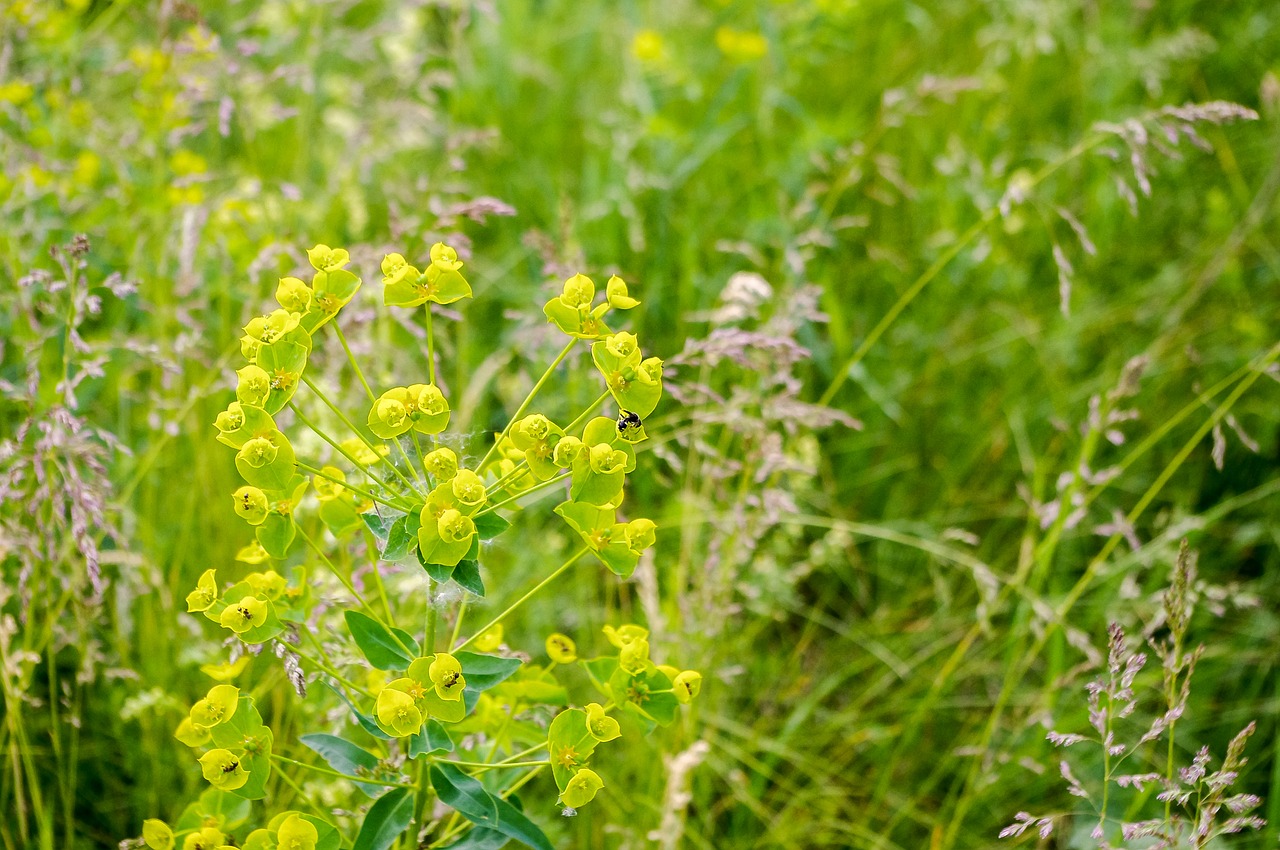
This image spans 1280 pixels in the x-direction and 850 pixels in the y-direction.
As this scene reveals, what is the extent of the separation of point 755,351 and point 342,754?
1171mm

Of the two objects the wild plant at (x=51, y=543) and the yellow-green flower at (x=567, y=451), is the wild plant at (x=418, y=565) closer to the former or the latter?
the yellow-green flower at (x=567, y=451)

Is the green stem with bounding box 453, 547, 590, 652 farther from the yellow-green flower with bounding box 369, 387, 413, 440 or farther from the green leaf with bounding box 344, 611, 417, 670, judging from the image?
the yellow-green flower with bounding box 369, 387, 413, 440

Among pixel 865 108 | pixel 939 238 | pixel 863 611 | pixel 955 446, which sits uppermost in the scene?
pixel 865 108

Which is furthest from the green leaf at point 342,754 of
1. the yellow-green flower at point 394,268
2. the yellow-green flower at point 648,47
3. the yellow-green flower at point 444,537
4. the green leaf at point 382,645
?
the yellow-green flower at point 648,47

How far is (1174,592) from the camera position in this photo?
1229mm

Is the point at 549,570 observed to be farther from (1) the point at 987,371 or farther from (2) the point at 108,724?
(1) the point at 987,371

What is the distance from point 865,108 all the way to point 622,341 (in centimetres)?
256

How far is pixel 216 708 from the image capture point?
996mm

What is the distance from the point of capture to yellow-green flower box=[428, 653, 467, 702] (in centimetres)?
97

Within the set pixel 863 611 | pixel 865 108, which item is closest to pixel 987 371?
pixel 863 611

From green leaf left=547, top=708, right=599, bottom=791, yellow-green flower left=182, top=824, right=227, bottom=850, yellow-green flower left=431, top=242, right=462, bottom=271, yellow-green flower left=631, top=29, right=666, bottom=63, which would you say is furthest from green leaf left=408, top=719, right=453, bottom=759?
yellow-green flower left=631, top=29, right=666, bottom=63

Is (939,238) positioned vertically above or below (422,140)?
below

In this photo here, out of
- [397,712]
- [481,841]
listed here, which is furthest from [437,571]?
[481,841]

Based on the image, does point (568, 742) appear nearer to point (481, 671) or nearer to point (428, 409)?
point (481, 671)
